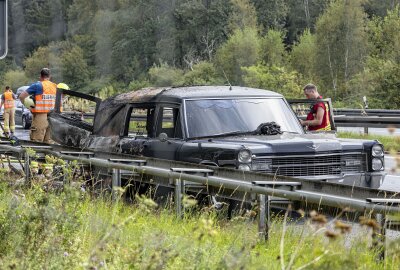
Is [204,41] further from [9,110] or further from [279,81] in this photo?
[9,110]

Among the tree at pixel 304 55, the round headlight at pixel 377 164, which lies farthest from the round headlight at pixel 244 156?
the tree at pixel 304 55

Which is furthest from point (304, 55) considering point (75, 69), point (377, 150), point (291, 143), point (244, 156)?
point (244, 156)

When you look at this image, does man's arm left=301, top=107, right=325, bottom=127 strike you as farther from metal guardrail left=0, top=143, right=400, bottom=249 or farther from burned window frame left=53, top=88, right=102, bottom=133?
metal guardrail left=0, top=143, right=400, bottom=249

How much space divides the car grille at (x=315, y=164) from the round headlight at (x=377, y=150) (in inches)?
5.6

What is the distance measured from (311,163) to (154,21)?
101671 millimetres

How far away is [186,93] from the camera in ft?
41.1

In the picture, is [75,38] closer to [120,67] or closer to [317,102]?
[120,67]

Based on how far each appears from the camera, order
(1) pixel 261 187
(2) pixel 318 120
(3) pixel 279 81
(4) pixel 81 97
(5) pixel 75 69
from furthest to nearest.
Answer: (5) pixel 75 69, (3) pixel 279 81, (4) pixel 81 97, (2) pixel 318 120, (1) pixel 261 187

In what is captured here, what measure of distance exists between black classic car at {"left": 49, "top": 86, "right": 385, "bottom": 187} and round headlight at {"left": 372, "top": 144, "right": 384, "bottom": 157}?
1 cm

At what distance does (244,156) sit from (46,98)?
24.5 feet

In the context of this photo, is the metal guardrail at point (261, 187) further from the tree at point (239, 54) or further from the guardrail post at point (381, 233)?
the tree at point (239, 54)

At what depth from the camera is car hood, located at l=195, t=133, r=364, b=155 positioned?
1121cm

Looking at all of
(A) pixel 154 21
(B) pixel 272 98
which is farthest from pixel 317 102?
(A) pixel 154 21

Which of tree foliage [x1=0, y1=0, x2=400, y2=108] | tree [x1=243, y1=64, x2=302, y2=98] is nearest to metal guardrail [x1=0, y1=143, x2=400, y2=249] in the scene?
tree [x1=243, y1=64, x2=302, y2=98]
